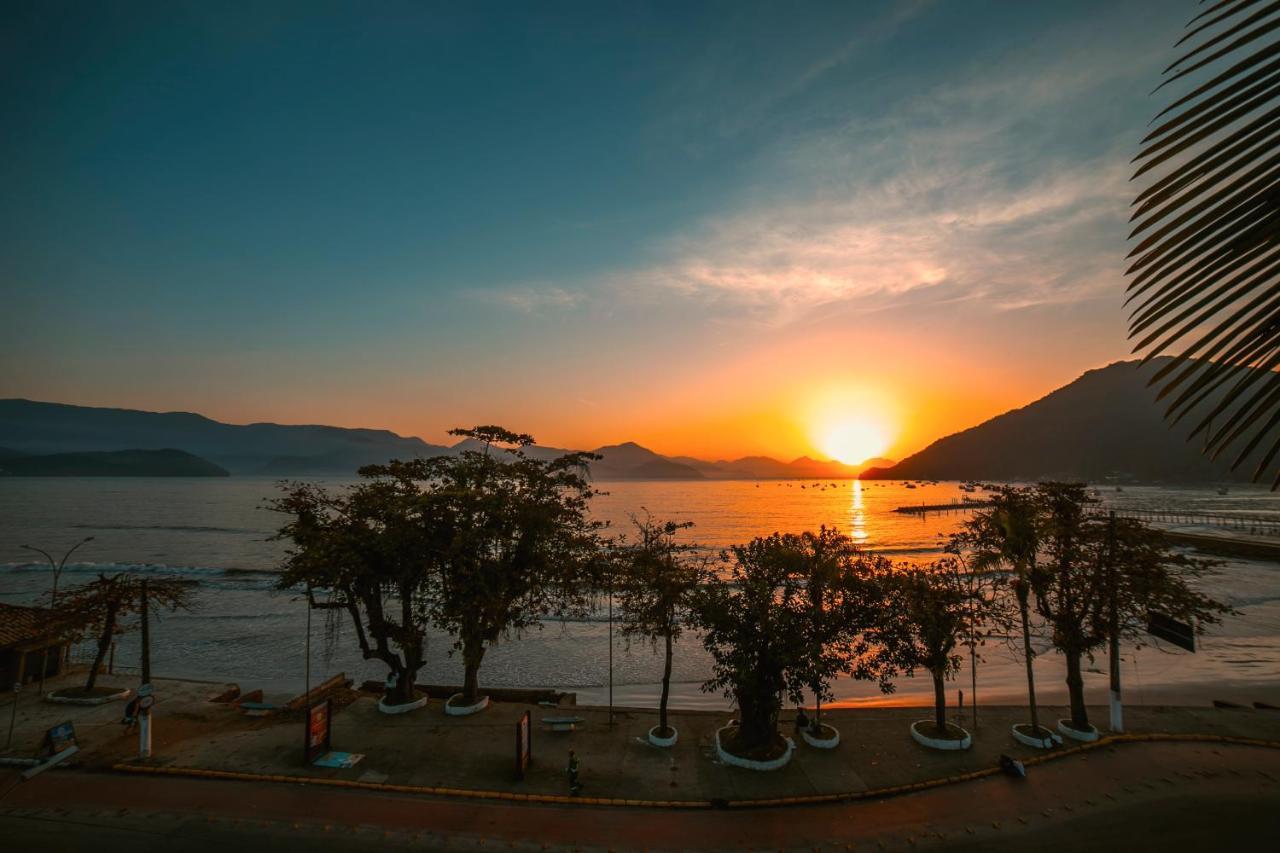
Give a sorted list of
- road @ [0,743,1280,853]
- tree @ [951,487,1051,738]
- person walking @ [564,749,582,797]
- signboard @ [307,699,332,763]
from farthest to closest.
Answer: tree @ [951,487,1051,738]
signboard @ [307,699,332,763]
person walking @ [564,749,582,797]
road @ [0,743,1280,853]

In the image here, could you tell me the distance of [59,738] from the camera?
1827 cm

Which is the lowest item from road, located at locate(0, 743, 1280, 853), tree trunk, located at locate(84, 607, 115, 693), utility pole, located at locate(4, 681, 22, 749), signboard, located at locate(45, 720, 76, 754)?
road, located at locate(0, 743, 1280, 853)

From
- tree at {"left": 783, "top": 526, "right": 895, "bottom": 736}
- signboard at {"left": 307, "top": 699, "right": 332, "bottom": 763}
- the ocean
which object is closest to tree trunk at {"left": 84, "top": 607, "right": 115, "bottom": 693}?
the ocean

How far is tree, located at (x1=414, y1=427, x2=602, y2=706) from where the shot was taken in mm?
21641

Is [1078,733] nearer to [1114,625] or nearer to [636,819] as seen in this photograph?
[1114,625]

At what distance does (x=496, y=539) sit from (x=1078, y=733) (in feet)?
70.8

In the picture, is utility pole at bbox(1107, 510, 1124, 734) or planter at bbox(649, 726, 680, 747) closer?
utility pole at bbox(1107, 510, 1124, 734)

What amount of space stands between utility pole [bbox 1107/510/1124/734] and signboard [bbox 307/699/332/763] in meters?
26.0

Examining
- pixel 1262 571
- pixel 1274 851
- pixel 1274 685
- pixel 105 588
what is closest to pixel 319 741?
pixel 105 588

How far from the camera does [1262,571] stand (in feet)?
177

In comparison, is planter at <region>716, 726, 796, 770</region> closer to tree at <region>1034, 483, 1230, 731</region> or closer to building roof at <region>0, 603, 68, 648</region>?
tree at <region>1034, 483, 1230, 731</region>

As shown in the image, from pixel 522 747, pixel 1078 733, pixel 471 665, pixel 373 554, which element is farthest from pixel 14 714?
pixel 1078 733

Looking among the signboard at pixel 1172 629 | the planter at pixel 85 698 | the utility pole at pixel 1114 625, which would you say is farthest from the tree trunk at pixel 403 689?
the signboard at pixel 1172 629

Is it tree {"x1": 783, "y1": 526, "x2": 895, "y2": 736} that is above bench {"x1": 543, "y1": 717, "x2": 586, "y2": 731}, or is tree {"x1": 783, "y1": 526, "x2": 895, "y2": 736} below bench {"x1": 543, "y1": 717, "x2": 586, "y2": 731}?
above
